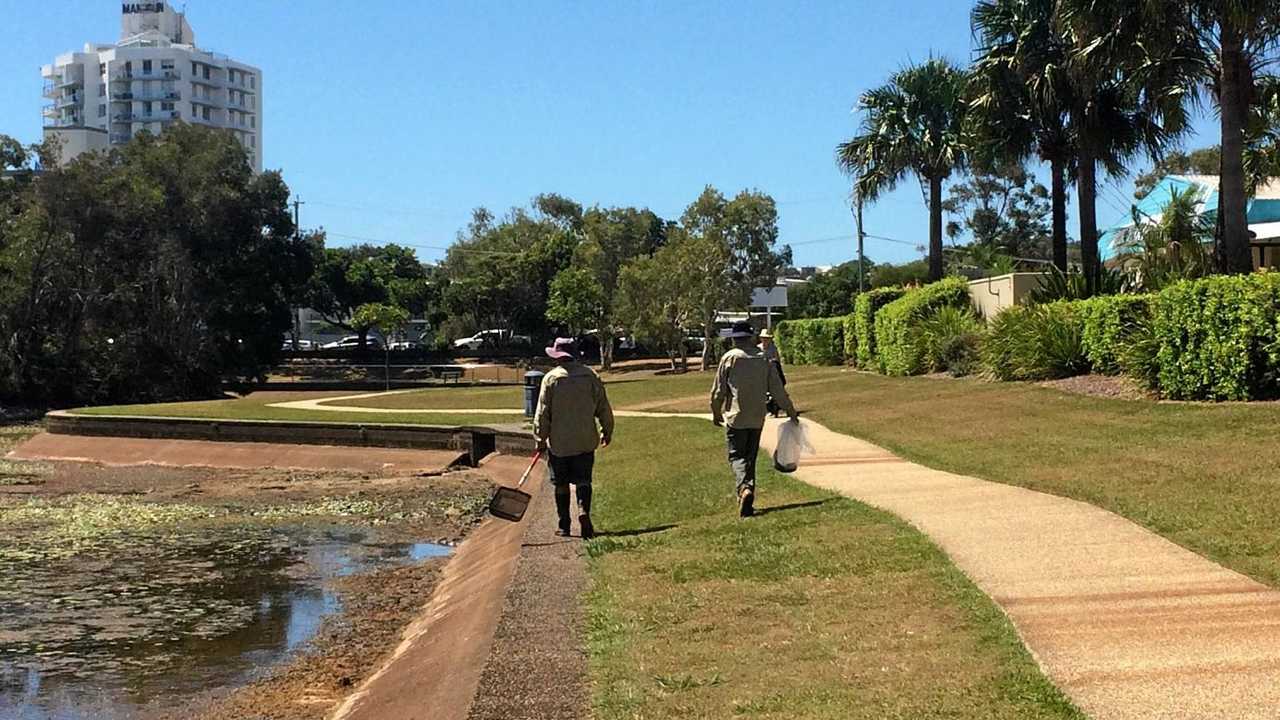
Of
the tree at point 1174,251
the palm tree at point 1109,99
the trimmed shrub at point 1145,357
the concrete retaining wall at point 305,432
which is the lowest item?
the concrete retaining wall at point 305,432

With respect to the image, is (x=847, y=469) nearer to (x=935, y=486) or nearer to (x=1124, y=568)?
(x=935, y=486)

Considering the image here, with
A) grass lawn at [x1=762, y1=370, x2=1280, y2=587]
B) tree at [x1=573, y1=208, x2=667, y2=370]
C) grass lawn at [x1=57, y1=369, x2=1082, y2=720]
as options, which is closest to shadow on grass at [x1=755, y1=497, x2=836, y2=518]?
grass lawn at [x1=57, y1=369, x2=1082, y2=720]

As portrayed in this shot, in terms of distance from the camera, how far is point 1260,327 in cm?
1585

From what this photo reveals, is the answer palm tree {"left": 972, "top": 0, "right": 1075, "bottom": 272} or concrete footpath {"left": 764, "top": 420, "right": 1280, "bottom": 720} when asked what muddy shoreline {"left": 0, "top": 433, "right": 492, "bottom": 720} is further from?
palm tree {"left": 972, "top": 0, "right": 1075, "bottom": 272}

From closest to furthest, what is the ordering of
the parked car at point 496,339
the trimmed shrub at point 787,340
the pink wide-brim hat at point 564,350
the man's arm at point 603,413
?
1. the man's arm at point 603,413
2. the pink wide-brim hat at point 564,350
3. the trimmed shrub at point 787,340
4. the parked car at point 496,339

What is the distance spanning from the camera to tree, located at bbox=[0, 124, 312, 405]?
48.3 metres

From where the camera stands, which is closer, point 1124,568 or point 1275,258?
point 1124,568

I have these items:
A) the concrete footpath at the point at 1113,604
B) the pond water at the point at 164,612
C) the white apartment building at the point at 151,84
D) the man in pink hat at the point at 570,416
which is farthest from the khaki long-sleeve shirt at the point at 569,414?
the white apartment building at the point at 151,84

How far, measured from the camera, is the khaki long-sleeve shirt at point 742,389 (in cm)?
1135

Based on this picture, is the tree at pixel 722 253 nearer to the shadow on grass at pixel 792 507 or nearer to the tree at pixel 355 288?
the tree at pixel 355 288

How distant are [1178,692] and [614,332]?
5505cm

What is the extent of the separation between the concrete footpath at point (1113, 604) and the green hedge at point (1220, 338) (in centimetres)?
628

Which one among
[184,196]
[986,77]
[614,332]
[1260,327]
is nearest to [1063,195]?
[986,77]

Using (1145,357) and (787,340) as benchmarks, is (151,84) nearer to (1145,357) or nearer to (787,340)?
(787,340)
